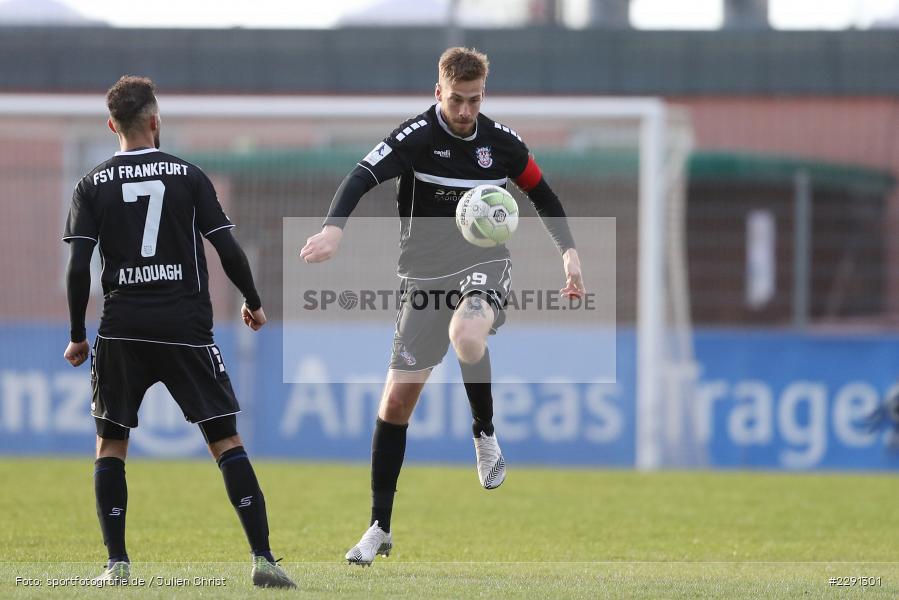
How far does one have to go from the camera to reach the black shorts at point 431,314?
6.54m

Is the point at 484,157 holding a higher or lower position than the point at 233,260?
higher

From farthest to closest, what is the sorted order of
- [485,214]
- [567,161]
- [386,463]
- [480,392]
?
[567,161] < [480,392] < [386,463] < [485,214]

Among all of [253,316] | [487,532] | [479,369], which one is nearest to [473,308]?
[479,369]

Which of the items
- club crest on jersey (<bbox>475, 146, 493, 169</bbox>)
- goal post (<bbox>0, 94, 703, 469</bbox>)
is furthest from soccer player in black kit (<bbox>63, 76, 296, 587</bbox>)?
goal post (<bbox>0, 94, 703, 469</bbox>)

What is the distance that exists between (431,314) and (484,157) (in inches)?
33.1

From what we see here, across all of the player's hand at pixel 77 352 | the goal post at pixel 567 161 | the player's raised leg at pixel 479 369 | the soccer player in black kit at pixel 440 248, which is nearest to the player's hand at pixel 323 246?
the soccer player in black kit at pixel 440 248

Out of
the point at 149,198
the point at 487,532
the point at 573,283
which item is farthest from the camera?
the point at 487,532

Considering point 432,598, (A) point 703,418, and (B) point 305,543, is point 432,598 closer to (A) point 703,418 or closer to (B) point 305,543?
(B) point 305,543

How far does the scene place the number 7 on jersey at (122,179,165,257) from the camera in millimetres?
5465

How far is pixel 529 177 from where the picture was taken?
675cm

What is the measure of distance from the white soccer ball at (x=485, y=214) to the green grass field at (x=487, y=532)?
1654 millimetres

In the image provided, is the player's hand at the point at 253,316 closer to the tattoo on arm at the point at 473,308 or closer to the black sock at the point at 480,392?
the tattoo on arm at the point at 473,308

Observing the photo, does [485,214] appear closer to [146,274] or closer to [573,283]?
[573,283]

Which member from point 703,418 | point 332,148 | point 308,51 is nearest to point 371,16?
point 308,51
